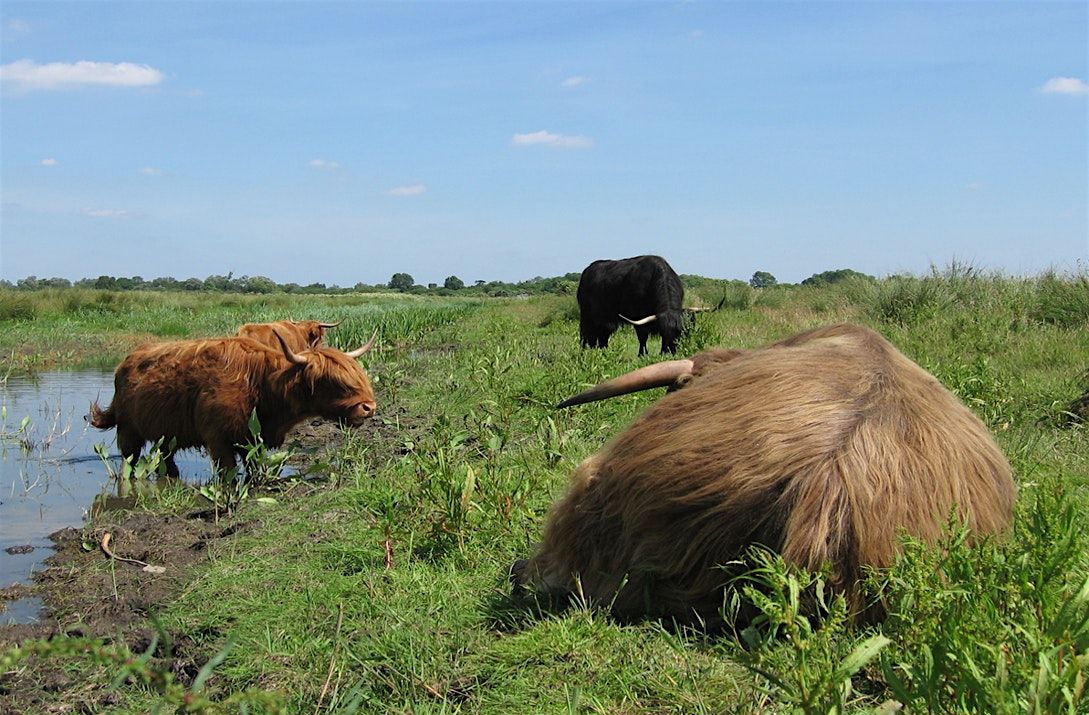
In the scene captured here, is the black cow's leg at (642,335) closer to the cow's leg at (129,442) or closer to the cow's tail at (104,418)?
the cow's leg at (129,442)

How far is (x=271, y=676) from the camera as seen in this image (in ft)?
9.89

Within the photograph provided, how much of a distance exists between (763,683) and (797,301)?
1888cm

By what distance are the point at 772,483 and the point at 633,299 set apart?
37.2 ft

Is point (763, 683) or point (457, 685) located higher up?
point (763, 683)

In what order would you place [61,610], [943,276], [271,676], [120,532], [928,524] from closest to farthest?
1. [928,524]
2. [271,676]
3. [61,610]
4. [120,532]
5. [943,276]

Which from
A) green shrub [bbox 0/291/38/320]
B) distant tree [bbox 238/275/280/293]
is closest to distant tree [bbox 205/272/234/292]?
distant tree [bbox 238/275/280/293]

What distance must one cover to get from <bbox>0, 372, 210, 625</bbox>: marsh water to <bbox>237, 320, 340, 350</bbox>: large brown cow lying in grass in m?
1.27

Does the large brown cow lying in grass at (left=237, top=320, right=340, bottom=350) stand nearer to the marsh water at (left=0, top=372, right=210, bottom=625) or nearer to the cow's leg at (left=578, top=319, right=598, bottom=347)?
the marsh water at (left=0, top=372, right=210, bottom=625)

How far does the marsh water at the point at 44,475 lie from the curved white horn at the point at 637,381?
2748 mm

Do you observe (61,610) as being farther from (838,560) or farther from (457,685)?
(838,560)

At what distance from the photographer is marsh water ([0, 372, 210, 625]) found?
17.2 ft

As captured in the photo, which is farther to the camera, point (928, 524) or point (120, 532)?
point (120, 532)

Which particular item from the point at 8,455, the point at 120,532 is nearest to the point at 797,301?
the point at 8,455

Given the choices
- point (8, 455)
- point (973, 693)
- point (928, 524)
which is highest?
point (928, 524)
